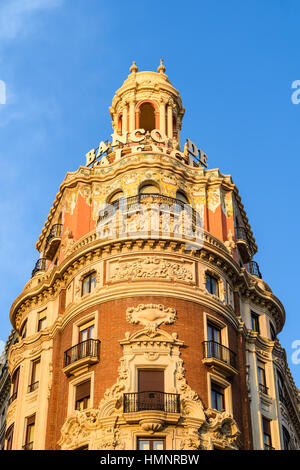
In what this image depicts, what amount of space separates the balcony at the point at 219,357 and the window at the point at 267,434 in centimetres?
395

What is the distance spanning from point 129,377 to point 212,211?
1478 cm

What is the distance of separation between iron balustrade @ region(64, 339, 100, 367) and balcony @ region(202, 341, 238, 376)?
18.9ft

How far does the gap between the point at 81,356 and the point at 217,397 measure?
24.9ft

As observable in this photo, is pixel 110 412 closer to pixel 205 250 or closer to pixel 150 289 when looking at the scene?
pixel 150 289

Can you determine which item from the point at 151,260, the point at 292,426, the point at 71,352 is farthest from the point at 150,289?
the point at 292,426

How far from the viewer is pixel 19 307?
59.4 m

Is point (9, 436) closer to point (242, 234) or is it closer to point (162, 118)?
point (242, 234)

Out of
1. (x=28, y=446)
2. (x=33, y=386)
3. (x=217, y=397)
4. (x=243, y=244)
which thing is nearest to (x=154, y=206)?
(x=243, y=244)

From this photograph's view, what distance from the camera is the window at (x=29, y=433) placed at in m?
51.9

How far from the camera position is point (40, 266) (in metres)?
61.6

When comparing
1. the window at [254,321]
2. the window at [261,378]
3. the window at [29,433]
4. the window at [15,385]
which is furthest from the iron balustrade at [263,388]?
the window at [15,385]

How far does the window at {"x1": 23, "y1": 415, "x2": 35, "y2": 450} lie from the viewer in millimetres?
51938
